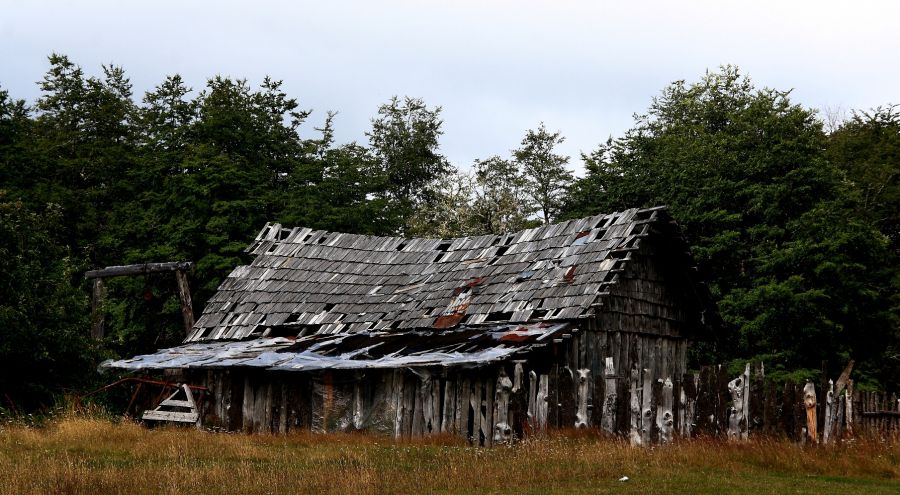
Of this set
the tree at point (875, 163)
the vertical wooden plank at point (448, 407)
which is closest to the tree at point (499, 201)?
the tree at point (875, 163)

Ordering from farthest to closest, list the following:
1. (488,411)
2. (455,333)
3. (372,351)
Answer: (455,333), (372,351), (488,411)

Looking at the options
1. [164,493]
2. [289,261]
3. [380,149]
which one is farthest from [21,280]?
[380,149]

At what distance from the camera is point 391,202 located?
174ft

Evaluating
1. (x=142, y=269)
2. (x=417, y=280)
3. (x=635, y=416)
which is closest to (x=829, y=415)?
(x=635, y=416)

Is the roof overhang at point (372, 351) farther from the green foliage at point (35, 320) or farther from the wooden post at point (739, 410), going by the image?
the wooden post at point (739, 410)

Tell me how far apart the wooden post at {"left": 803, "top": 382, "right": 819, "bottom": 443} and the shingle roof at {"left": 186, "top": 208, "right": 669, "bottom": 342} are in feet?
21.4

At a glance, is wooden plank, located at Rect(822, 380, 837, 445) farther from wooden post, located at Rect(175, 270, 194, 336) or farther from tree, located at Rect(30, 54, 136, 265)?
tree, located at Rect(30, 54, 136, 265)

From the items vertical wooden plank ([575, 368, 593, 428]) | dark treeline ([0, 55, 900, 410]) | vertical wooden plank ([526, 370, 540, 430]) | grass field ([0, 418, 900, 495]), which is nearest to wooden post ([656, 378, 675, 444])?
grass field ([0, 418, 900, 495])

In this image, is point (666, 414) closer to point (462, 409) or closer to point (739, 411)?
point (739, 411)

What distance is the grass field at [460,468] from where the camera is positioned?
12.9 meters

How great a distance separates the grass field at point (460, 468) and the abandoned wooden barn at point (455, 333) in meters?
2.56

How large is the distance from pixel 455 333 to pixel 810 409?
924 cm

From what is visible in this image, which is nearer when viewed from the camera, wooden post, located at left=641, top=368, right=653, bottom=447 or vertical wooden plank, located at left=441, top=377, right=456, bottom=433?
wooden post, located at left=641, top=368, right=653, bottom=447

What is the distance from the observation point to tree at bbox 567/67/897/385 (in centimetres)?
3012
